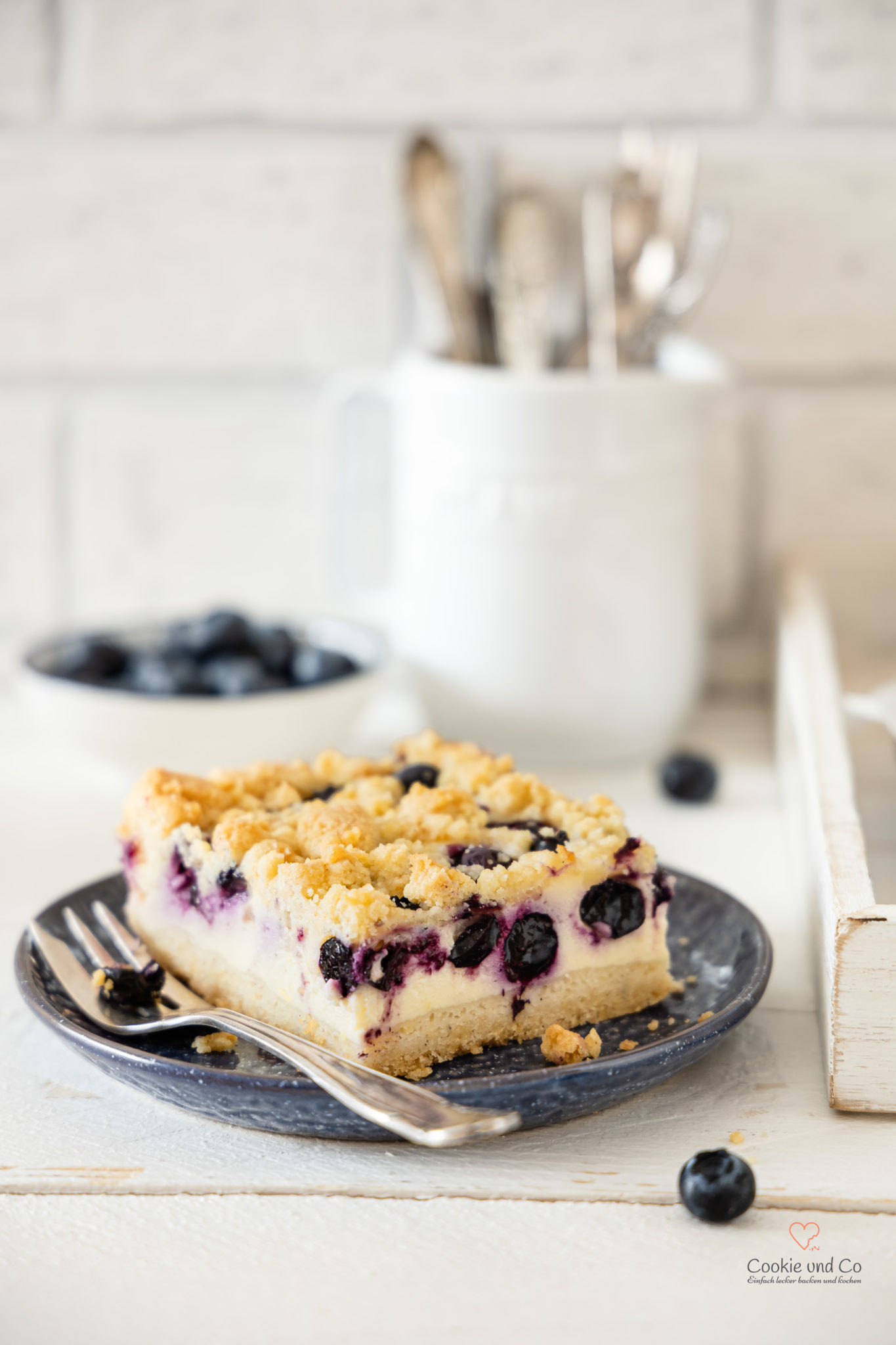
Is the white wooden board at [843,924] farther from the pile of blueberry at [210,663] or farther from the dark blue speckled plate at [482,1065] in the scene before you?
the pile of blueberry at [210,663]

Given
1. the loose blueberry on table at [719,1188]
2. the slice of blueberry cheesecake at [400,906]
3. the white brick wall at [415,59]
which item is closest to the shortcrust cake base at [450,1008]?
the slice of blueberry cheesecake at [400,906]

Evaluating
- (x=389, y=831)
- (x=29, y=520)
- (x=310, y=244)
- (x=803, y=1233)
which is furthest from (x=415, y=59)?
(x=803, y=1233)

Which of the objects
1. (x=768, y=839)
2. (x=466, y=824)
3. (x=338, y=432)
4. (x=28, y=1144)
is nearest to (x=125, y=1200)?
(x=28, y=1144)

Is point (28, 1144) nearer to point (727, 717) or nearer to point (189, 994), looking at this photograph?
point (189, 994)

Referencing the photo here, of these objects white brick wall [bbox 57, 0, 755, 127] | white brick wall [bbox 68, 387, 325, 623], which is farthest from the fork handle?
white brick wall [bbox 57, 0, 755, 127]

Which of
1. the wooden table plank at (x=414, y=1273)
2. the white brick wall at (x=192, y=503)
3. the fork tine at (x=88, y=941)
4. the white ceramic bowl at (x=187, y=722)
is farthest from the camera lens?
the white brick wall at (x=192, y=503)

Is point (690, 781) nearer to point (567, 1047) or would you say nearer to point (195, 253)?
point (567, 1047)
